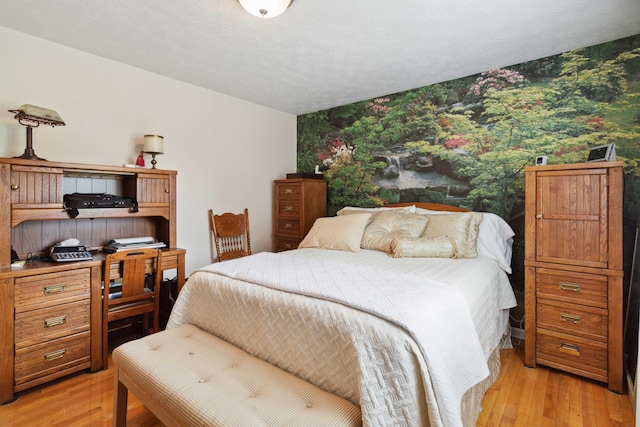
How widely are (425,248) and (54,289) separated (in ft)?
8.57

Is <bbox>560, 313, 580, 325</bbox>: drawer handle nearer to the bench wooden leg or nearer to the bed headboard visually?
the bed headboard

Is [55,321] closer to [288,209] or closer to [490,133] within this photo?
[288,209]

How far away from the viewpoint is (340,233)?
9.50ft

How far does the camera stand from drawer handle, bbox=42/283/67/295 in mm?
1987

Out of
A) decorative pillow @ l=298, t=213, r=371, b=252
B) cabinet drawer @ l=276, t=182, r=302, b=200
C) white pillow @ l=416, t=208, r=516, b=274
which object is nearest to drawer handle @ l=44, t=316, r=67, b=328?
decorative pillow @ l=298, t=213, r=371, b=252

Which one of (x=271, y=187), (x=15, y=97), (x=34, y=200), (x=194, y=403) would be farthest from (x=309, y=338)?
(x=271, y=187)

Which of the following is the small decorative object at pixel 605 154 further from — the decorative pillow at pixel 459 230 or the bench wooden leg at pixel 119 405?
the bench wooden leg at pixel 119 405

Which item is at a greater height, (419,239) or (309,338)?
(419,239)

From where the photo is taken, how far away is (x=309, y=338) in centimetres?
135

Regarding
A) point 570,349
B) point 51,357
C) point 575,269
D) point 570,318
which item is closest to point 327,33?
point 575,269

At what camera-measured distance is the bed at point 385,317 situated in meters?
1.12

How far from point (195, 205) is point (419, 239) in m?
2.26

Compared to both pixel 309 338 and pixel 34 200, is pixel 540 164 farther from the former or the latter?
pixel 34 200

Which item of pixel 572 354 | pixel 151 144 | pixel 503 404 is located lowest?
pixel 503 404
